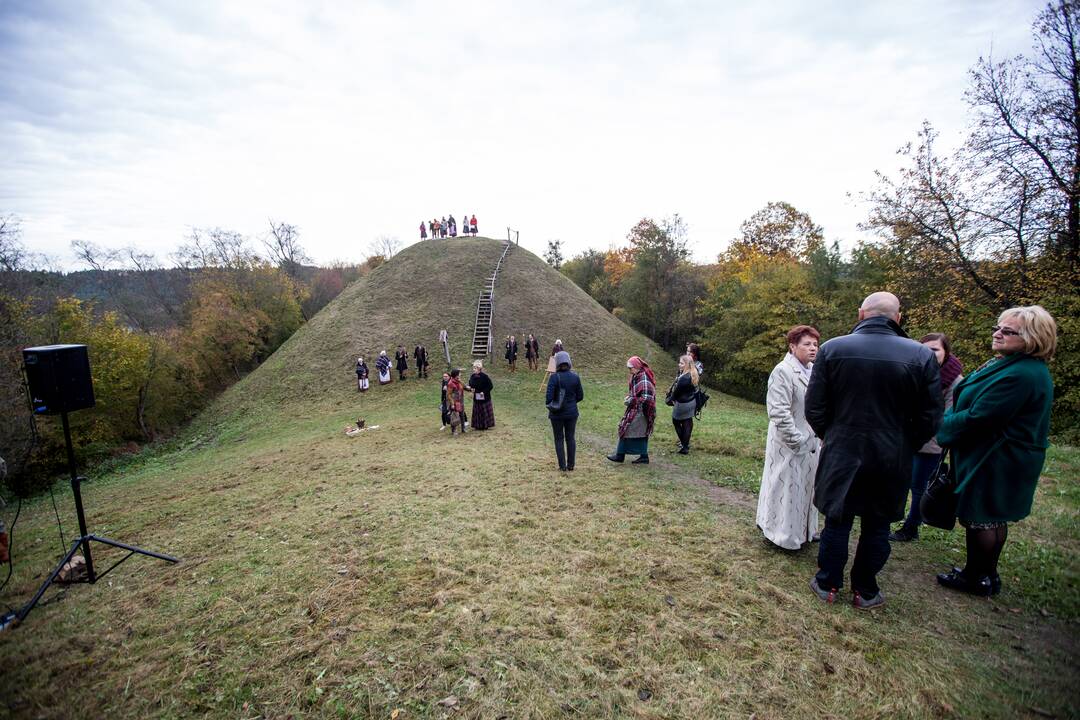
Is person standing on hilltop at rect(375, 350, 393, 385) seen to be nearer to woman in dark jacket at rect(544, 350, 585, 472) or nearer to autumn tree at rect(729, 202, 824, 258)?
woman in dark jacket at rect(544, 350, 585, 472)

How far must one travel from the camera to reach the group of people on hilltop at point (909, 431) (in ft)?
10.4

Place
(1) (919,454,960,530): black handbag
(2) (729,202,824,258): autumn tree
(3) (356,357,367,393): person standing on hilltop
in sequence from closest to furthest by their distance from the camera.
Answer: (1) (919,454,960,530): black handbag, (3) (356,357,367,393): person standing on hilltop, (2) (729,202,824,258): autumn tree

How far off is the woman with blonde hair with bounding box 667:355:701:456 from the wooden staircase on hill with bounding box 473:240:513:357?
49.3 feet

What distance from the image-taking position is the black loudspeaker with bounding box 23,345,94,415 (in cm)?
447

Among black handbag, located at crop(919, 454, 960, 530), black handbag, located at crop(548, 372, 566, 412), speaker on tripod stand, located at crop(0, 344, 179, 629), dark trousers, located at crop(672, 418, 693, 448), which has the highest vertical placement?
speaker on tripod stand, located at crop(0, 344, 179, 629)

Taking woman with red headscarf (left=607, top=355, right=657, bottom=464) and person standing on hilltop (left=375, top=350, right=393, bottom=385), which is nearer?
woman with red headscarf (left=607, top=355, right=657, bottom=464)

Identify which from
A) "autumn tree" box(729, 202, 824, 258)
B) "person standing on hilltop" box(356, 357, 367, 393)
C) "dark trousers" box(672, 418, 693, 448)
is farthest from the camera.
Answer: "autumn tree" box(729, 202, 824, 258)

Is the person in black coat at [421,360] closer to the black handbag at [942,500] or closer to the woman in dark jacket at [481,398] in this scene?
the woman in dark jacket at [481,398]

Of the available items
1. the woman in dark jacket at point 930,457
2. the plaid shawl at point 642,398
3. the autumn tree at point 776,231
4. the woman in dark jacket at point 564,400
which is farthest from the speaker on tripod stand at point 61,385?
the autumn tree at point 776,231

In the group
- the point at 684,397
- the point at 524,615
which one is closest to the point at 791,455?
the point at 524,615

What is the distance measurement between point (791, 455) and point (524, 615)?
3.03 metres

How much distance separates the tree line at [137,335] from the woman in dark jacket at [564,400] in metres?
15.9

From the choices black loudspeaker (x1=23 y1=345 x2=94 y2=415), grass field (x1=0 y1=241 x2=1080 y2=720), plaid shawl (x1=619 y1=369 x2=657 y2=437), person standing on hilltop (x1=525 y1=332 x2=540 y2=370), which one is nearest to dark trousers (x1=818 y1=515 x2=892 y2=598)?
grass field (x1=0 y1=241 x2=1080 y2=720)

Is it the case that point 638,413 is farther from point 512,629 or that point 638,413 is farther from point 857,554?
point 512,629
